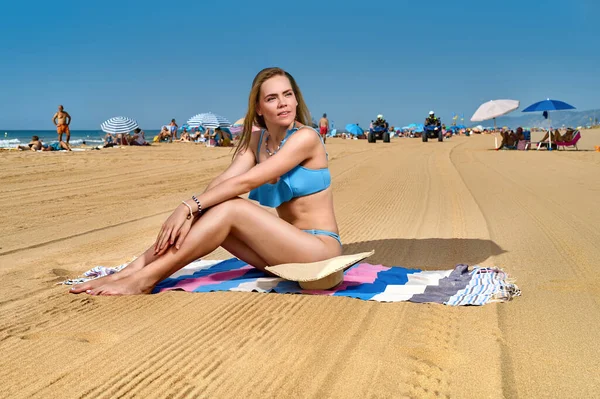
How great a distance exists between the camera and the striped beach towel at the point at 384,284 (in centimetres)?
346

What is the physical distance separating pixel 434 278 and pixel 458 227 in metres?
2.55

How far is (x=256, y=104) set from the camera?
12.4 ft

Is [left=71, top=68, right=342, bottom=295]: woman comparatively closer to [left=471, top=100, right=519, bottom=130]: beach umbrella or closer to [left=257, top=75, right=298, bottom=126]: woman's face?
[left=257, top=75, right=298, bottom=126]: woman's face

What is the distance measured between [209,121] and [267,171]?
2501 centimetres

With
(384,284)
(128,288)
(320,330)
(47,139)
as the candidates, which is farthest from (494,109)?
(47,139)

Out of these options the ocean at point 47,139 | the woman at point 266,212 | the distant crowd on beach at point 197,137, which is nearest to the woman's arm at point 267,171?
the woman at point 266,212

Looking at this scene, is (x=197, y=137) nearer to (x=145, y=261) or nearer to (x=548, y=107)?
(x=548, y=107)

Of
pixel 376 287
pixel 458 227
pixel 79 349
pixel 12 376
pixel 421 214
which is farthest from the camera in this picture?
pixel 421 214

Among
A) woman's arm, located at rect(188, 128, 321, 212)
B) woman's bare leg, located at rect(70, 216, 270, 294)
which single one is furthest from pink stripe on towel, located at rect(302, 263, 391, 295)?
woman's arm, located at rect(188, 128, 321, 212)

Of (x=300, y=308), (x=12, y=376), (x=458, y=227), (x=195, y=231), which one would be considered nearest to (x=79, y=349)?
(x=12, y=376)

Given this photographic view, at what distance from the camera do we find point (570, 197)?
27.9 ft

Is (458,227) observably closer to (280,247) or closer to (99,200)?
(280,247)

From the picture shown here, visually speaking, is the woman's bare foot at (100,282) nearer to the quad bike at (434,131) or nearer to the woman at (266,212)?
the woman at (266,212)

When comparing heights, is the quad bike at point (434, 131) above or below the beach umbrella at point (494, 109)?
below
